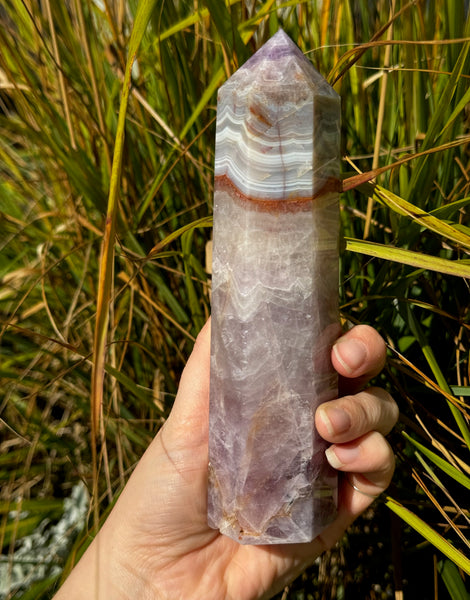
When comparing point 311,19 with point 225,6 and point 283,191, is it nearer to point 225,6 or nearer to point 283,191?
point 225,6

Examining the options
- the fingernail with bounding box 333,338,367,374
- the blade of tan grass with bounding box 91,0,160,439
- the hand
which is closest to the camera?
the blade of tan grass with bounding box 91,0,160,439

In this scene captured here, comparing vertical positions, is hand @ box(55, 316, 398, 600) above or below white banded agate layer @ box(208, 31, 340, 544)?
below

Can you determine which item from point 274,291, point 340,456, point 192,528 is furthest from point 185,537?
point 274,291

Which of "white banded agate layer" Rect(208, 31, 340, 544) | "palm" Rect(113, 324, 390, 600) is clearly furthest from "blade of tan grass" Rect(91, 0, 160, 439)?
"palm" Rect(113, 324, 390, 600)

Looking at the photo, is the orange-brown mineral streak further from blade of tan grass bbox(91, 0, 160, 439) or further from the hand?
the hand

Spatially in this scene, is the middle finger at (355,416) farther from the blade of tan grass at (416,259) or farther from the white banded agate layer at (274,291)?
the blade of tan grass at (416,259)

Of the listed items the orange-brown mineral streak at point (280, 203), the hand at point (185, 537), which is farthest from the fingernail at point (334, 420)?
the orange-brown mineral streak at point (280, 203)
